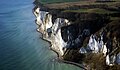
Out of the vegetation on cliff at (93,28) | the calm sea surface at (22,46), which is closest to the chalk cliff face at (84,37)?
the vegetation on cliff at (93,28)

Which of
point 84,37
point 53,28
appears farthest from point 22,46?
point 84,37

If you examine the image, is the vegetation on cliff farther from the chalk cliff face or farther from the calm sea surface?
the calm sea surface

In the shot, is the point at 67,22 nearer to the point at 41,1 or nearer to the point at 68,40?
the point at 68,40

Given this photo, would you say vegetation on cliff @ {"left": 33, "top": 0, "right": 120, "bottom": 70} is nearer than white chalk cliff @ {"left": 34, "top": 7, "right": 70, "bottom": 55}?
Yes

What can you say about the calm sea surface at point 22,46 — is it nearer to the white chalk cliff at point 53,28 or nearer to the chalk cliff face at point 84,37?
the white chalk cliff at point 53,28

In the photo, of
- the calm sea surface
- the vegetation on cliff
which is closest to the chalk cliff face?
the vegetation on cliff

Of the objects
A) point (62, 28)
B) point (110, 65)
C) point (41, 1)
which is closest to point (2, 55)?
point (62, 28)
